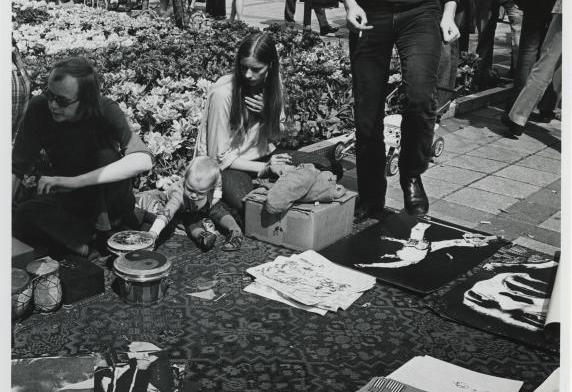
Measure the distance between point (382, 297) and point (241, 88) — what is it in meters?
1.42

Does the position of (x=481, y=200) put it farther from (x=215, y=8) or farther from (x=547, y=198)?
(x=215, y=8)

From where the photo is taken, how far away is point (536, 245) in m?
4.14

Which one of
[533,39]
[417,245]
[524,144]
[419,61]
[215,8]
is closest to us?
[419,61]

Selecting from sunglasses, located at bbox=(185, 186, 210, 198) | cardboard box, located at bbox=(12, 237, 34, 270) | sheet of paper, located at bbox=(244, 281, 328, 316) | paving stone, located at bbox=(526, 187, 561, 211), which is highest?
sunglasses, located at bbox=(185, 186, 210, 198)

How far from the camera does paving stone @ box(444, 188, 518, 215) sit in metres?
4.73

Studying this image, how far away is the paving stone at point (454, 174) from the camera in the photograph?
5234 millimetres

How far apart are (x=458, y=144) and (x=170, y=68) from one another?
2489mm

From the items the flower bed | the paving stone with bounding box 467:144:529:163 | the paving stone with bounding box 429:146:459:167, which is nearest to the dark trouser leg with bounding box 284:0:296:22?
A: the flower bed

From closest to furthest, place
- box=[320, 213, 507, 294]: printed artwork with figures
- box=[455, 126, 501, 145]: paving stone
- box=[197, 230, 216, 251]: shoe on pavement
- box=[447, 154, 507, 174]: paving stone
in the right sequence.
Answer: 1. box=[320, 213, 507, 294]: printed artwork with figures
2. box=[197, 230, 216, 251]: shoe on pavement
3. box=[447, 154, 507, 174]: paving stone
4. box=[455, 126, 501, 145]: paving stone

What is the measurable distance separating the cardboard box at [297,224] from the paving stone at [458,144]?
241cm

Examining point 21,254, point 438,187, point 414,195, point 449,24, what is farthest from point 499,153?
point 21,254

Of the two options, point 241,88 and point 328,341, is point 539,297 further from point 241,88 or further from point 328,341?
point 241,88

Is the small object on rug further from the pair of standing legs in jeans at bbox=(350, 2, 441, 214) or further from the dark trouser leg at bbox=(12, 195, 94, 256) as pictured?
the pair of standing legs in jeans at bbox=(350, 2, 441, 214)

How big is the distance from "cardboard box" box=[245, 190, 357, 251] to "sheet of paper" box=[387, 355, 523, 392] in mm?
1083
